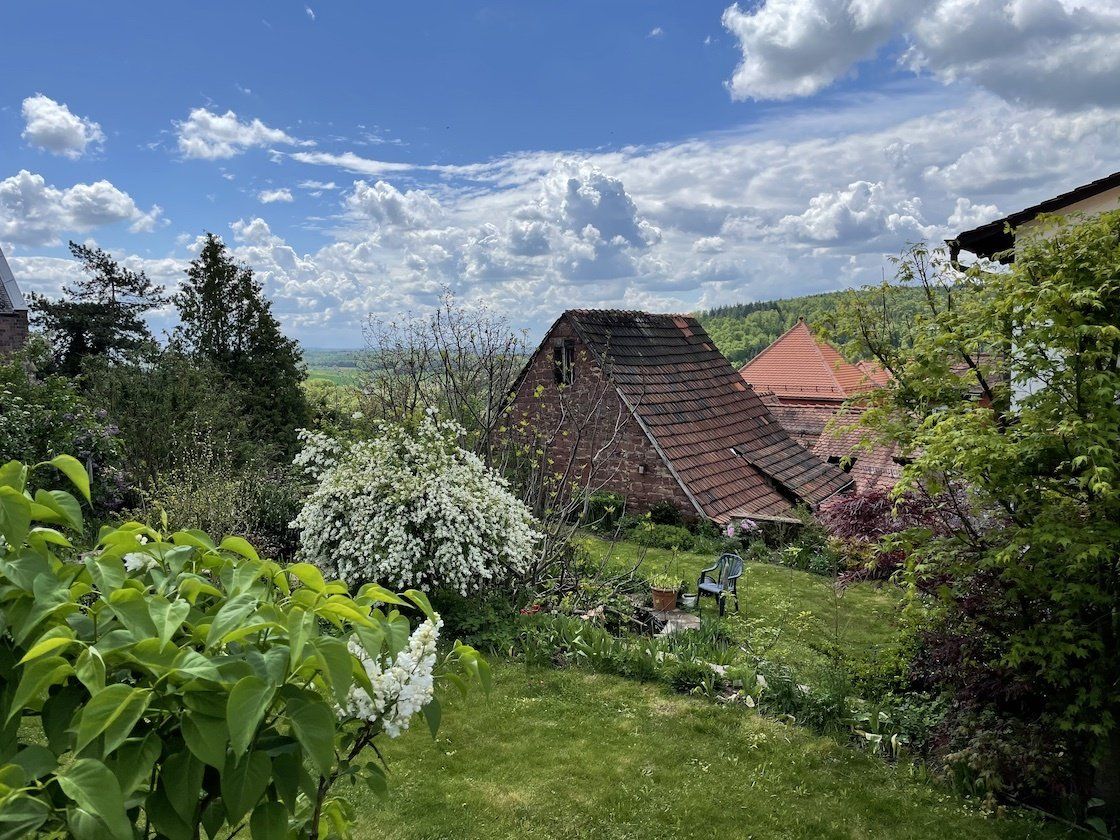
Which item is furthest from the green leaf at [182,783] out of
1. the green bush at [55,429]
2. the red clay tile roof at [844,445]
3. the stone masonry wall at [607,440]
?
the stone masonry wall at [607,440]

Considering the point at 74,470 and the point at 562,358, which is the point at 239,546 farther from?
the point at 562,358

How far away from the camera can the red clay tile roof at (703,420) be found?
15938mm

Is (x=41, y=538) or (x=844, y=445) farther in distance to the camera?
(x=844, y=445)

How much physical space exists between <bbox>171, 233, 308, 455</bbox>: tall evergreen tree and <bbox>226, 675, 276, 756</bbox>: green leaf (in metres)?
24.7

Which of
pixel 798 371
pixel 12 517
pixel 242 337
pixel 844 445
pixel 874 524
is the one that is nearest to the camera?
pixel 12 517

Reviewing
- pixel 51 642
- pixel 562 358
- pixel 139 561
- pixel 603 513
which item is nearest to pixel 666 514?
pixel 603 513

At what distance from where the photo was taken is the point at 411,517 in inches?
311

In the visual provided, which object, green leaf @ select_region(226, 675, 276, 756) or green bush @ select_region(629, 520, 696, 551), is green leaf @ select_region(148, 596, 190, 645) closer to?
green leaf @ select_region(226, 675, 276, 756)

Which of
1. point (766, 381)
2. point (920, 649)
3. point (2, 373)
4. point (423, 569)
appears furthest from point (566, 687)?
point (766, 381)

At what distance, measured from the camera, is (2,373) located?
11.0 metres

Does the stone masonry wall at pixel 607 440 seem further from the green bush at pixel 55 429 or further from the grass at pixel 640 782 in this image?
the grass at pixel 640 782

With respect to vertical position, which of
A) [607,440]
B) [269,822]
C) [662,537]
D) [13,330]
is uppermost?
[13,330]

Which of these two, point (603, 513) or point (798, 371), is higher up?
Answer: point (798, 371)

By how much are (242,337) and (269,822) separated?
2741 centimetres
